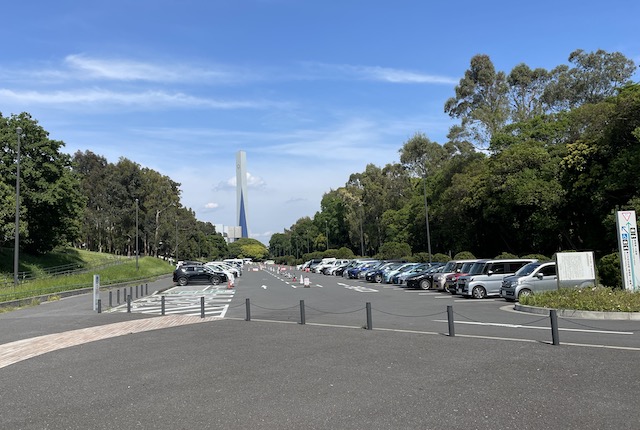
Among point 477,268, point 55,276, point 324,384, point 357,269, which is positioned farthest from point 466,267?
point 55,276

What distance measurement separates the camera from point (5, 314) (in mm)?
→ 21156

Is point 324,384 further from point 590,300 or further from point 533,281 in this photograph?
point 533,281

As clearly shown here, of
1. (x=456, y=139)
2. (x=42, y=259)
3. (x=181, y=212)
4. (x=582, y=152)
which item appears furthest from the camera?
(x=181, y=212)

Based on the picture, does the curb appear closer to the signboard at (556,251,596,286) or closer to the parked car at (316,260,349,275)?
the signboard at (556,251,596,286)

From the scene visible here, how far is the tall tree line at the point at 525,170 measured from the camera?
3319 cm

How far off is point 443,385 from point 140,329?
10135 millimetres

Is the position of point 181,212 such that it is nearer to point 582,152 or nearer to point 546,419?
point 582,152

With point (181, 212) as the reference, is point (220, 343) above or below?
below

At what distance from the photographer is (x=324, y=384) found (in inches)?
305

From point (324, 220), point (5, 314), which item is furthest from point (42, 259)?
point (324, 220)

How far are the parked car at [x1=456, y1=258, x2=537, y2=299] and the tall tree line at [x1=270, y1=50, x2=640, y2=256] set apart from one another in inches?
327

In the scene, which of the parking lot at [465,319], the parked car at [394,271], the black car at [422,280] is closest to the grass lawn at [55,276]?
the parking lot at [465,319]

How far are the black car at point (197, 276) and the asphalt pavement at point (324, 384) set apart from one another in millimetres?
30257

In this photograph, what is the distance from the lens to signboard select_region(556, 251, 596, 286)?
18.7 metres
